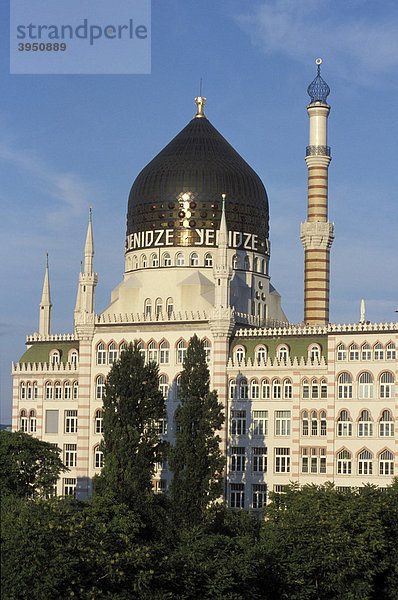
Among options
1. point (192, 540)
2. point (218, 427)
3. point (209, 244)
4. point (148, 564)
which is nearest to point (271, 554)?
point (192, 540)

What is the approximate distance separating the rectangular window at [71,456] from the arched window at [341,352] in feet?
85.7

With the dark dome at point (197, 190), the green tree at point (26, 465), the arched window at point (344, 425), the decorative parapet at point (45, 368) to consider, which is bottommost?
the green tree at point (26, 465)

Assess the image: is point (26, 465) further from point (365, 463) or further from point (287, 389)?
point (365, 463)

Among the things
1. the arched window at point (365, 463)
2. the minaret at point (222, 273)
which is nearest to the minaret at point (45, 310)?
the minaret at point (222, 273)

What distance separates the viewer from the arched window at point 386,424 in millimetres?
101812

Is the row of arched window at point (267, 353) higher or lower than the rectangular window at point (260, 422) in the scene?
higher

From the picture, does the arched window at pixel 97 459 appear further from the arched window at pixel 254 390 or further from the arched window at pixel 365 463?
the arched window at pixel 365 463

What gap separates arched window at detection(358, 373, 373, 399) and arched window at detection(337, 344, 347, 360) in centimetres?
212

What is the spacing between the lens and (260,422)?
107562mm

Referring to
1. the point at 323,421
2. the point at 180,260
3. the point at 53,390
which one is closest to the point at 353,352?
the point at 323,421

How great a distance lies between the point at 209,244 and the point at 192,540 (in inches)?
1908

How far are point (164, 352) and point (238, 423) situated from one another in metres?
9.21

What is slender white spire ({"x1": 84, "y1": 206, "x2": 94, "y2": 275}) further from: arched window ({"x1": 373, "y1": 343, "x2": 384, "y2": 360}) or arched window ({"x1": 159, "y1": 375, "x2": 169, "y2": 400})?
arched window ({"x1": 373, "y1": 343, "x2": 384, "y2": 360})

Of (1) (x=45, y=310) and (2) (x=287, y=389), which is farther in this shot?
(1) (x=45, y=310)
